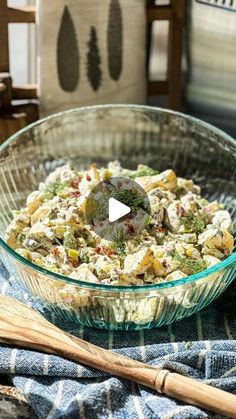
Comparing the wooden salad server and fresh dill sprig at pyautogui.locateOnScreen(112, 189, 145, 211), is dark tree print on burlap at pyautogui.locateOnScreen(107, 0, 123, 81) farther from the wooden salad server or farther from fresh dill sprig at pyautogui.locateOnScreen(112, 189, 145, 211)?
the wooden salad server

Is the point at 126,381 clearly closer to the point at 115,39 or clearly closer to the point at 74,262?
the point at 74,262

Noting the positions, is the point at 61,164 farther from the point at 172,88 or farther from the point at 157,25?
the point at 157,25

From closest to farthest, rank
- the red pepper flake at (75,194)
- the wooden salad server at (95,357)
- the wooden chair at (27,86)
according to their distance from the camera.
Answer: the wooden salad server at (95,357) < the red pepper flake at (75,194) < the wooden chair at (27,86)

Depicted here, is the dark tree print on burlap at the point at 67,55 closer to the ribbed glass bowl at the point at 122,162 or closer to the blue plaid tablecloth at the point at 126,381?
the ribbed glass bowl at the point at 122,162

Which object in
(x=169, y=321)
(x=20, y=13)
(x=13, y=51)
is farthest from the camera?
(x=13, y=51)

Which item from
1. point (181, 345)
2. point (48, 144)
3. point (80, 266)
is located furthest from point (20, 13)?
point (181, 345)

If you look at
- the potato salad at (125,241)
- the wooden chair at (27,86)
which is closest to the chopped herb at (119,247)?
the potato salad at (125,241)
